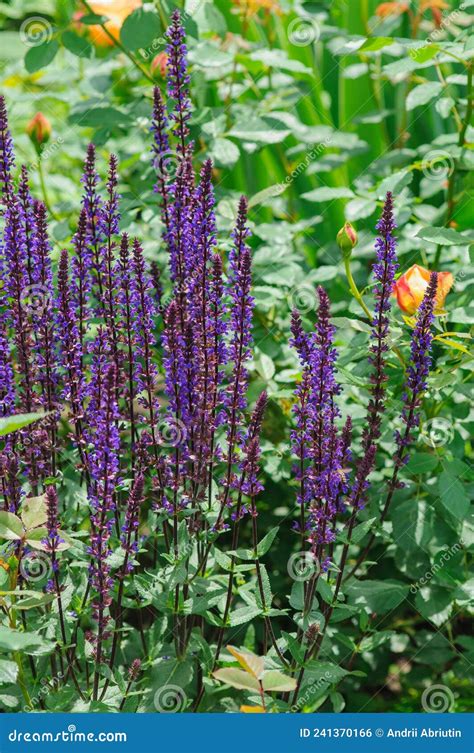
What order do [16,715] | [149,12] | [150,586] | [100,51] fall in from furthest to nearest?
[100,51] < [149,12] < [150,586] < [16,715]

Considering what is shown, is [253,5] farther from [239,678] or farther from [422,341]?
[239,678]

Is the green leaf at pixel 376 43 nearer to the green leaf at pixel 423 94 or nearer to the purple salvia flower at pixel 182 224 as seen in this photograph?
the green leaf at pixel 423 94

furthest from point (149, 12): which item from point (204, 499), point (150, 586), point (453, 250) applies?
point (150, 586)

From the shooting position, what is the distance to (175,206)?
2.84m

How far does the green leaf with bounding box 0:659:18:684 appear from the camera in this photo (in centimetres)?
227

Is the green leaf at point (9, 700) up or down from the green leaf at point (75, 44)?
down

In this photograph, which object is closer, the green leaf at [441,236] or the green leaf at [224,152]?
the green leaf at [441,236]

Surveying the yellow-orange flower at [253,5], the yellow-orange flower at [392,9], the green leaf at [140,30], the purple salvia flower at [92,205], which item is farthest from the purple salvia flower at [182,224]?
the yellow-orange flower at [392,9]

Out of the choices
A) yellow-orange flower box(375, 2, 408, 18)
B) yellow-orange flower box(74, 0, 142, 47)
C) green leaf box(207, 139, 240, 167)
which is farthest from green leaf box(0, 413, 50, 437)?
yellow-orange flower box(74, 0, 142, 47)

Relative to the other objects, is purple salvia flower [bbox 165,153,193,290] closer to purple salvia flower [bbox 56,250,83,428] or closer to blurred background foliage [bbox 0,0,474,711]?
purple salvia flower [bbox 56,250,83,428]

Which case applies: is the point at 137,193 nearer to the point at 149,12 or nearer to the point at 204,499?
the point at 149,12

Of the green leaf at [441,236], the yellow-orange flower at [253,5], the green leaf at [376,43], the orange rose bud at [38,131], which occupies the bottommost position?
the green leaf at [441,236]

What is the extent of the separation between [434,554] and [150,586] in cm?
111

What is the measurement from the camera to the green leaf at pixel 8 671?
2268mm
